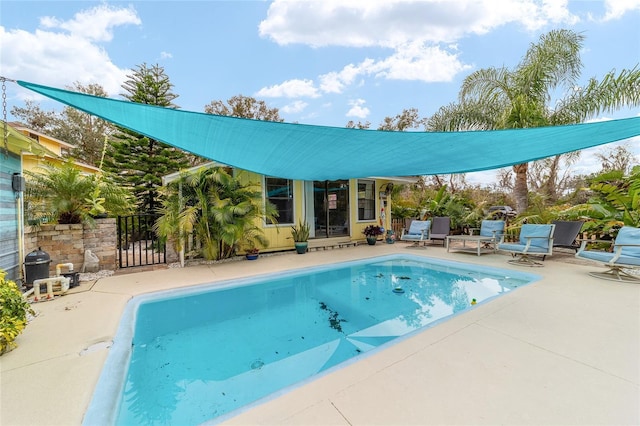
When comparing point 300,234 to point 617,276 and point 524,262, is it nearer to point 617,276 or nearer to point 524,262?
point 524,262

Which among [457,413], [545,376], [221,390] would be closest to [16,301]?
[221,390]

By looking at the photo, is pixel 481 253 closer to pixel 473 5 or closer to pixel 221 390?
pixel 473 5

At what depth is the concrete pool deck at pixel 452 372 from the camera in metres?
1.70

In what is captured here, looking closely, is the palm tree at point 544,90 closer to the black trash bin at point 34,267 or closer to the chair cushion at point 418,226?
the chair cushion at point 418,226

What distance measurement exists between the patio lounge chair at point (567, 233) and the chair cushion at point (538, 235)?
1.42 ft

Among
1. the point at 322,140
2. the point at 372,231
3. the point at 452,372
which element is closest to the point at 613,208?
the point at 372,231

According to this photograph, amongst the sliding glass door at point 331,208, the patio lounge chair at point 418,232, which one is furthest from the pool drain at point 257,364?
the patio lounge chair at point 418,232

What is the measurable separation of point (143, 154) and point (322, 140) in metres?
11.4

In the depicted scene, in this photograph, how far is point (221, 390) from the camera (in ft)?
7.68

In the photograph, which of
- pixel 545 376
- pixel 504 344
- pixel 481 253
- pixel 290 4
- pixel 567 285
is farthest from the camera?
pixel 481 253

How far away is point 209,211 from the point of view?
6328 millimetres

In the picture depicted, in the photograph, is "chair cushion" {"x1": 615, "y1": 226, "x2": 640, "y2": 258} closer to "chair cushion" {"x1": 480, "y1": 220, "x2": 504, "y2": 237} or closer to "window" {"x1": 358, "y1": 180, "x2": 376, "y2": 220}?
"chair cushion" {"x1": 480, "y1": 220, "x2": 504, "y2": 237}

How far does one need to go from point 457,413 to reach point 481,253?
6.74 meters

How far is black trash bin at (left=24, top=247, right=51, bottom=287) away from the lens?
4250 mm
